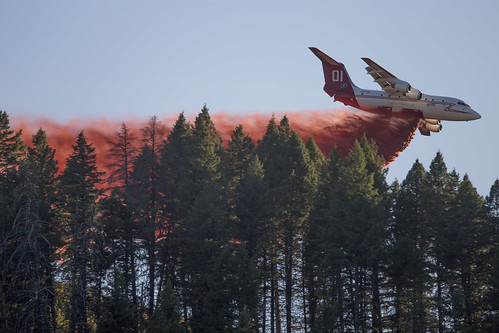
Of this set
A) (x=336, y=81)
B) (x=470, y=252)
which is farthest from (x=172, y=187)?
(x=470, y=252)

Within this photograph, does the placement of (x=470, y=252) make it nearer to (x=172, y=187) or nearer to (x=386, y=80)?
(x=386, y=80)

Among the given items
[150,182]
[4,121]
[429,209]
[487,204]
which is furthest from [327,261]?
[4,121]

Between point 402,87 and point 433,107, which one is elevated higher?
point 402,87

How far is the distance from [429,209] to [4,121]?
38.5 metres

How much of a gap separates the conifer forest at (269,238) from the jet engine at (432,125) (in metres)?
12.6

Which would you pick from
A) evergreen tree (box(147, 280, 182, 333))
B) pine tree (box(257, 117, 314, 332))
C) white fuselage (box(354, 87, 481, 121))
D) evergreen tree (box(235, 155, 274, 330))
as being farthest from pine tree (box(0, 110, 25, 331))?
white fuselage (box(354, 87, 481, 121))

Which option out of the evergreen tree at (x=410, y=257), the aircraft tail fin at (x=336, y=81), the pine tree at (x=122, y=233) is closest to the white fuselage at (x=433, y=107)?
the aircraft tail fin at (x=336, y=81)

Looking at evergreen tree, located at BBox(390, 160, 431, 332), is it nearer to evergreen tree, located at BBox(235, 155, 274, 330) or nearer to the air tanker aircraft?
evergreen tree, located at BBox(235, 155, 274, 330)

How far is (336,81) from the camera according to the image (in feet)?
272

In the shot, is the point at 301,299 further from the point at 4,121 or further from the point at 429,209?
the point at 4,121

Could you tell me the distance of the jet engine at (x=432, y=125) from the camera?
264 ft

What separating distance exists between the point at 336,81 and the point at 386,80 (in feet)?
31.8

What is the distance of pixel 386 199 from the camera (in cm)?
6225

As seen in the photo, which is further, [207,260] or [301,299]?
[301,299]
